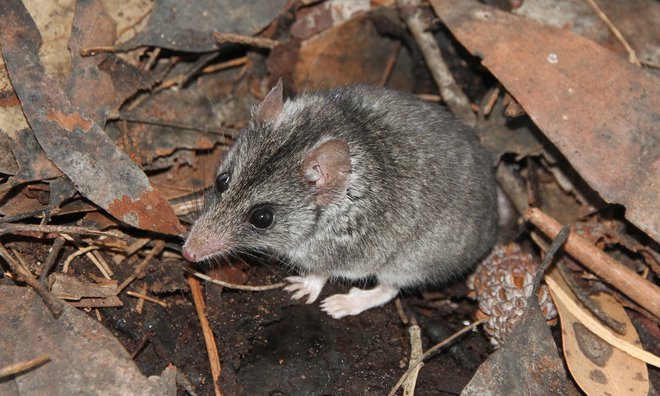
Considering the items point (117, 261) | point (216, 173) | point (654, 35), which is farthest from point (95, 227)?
point (654, 35)

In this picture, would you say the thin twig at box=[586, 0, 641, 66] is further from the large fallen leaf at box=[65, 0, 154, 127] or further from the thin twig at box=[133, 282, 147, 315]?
→ the thin twig at box=[133, 282, 147, 315]

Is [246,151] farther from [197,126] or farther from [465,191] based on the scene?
[465,191]

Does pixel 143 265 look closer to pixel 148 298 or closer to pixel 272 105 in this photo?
pixel 148 298

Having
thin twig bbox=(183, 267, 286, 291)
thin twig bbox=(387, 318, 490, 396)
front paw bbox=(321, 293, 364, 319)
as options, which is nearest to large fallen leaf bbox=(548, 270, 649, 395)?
thin twig bbox=(387, 318, 490, 396)

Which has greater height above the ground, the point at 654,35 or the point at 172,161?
the point at 654,35

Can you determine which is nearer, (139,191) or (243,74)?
(139,191)

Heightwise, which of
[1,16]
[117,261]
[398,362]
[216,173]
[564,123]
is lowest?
[398,362]

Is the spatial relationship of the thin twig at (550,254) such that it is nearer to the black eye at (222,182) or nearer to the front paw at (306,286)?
the front paw at (306,286)
